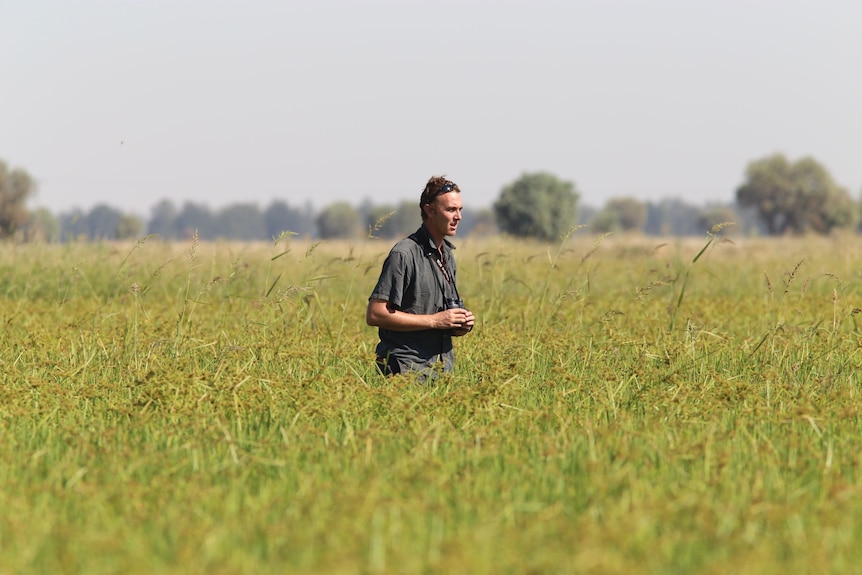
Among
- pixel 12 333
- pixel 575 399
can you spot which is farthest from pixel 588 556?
pixel 12 333

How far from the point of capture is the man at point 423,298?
635 centimetres

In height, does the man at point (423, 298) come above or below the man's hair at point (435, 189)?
below

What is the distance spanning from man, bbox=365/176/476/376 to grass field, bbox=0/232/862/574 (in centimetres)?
27

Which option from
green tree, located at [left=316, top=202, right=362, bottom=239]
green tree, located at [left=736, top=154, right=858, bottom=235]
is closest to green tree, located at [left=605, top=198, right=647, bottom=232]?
green tree, located at [left=316, top=202, right=362, bottom=239]

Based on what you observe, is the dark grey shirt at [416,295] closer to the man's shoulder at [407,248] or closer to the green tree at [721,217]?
the man's shoulder at [407,248]

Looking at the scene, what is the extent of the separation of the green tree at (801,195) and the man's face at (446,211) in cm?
8653

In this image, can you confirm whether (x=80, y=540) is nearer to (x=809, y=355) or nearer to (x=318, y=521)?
(x=318, y=521)

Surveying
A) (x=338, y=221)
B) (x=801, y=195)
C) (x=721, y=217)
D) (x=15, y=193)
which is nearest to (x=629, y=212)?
(x=338, y=221)

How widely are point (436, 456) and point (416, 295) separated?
2239 millimetres

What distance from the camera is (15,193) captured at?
7188 cm

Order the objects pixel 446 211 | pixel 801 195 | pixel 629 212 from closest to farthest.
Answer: pixel 446 211 < pixel 801 195 < pixel 629 212

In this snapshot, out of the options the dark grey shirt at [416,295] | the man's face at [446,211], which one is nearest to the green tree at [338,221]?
the dark grey shirt at [416,295]

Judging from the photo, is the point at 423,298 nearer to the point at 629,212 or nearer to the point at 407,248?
the point at 407,248

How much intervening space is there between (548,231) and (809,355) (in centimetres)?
5798
